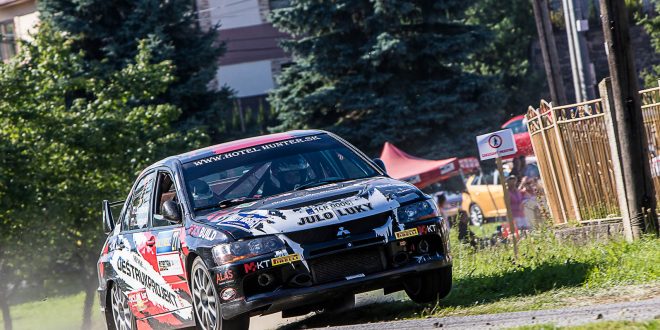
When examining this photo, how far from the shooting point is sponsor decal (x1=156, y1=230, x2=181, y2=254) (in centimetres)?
950

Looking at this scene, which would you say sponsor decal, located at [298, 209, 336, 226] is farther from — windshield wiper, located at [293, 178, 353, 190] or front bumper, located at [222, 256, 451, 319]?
windshield wiper, located at [293, 178, 353, 190]

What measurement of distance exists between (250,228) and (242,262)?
0.86ft

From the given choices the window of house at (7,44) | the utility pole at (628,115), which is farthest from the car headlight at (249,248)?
the window of house at (7,44)

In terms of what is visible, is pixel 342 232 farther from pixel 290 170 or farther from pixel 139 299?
pixel 139 299

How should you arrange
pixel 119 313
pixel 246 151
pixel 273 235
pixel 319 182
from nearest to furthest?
pixel 273 235 → pixel 319 182 → pixel 246 151 → pixel 119 313

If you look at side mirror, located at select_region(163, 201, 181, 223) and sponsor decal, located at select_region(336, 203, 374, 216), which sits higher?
side mirror, located at select_region(163, 201, 181, 223)

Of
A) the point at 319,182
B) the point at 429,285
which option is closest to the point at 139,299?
the point at 319,182

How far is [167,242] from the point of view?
9.70 metres

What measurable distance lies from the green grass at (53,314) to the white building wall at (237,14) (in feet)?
48.8

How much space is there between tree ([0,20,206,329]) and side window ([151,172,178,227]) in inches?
486

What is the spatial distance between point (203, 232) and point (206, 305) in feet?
1.92

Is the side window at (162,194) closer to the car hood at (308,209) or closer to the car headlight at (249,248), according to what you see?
the car hood at (308,209)

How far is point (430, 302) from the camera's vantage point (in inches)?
388

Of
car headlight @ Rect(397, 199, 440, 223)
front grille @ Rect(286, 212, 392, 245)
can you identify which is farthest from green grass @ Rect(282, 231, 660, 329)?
front grille @ Rect(286, 212, 392, 245)
